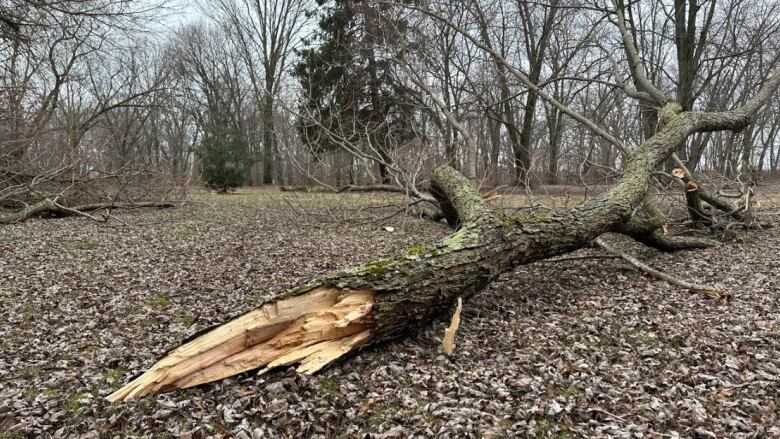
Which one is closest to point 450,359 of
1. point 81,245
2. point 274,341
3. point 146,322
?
point 274,341

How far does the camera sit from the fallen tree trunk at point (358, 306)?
2841mm

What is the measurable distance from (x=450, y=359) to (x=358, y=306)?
744 millimetres

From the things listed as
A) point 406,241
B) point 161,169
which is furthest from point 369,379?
point 161,169

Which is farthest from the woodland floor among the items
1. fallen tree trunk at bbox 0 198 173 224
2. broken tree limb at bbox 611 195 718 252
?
fallen tree trunk at bbox 0 198 173 224

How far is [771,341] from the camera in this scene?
10.5ft

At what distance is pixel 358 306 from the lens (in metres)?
3.08

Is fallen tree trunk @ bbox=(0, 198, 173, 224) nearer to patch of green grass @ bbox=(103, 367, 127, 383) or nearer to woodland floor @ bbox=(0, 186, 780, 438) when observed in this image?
woodland floor @ bbox=(0, 186, 780, 438)

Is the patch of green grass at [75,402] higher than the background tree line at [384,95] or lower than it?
lower

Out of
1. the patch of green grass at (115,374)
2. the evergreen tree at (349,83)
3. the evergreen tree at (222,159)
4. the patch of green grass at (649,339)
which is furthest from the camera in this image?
the evergreen tree at (222,159)

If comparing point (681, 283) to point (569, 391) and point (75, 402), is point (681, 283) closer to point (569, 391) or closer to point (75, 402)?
point (569, 391)

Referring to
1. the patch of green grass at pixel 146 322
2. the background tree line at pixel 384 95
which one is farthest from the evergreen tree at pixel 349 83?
the patch of green grass at pixel 146 322

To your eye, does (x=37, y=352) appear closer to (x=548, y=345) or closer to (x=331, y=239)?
(x=548, y=345)

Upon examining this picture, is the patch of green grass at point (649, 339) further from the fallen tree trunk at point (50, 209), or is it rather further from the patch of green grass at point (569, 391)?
the fallen tree trunk at point (50, 209)

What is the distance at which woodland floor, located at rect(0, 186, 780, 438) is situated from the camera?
246 centimetres
